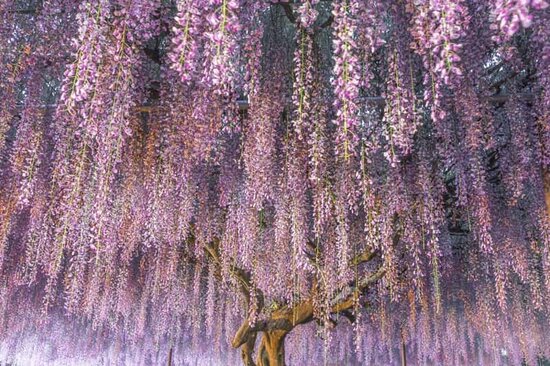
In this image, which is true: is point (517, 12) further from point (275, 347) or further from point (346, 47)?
point (275, 347)

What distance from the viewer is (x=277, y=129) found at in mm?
Answer: 3125

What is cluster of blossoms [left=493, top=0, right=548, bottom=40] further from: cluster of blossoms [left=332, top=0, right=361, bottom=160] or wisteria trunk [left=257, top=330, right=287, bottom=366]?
wisteria trunk [left=257, top=330, right=287, bottom=366]

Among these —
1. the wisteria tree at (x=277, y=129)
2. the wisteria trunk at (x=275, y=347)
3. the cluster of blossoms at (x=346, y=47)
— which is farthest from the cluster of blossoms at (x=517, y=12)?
the wisteria trunk at (x=275, y=347)

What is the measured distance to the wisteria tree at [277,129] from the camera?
1.99 meters

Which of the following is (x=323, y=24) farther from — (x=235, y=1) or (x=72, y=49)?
(x=72, y=49)

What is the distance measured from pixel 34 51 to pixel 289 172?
1663mm

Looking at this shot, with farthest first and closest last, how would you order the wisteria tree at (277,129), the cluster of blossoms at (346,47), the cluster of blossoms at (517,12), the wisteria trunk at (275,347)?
the wisteria trunk at (275,347) → the wisteria tree at (277,129) → the cluster of blossoms at (346,47) → the cluster of blossoms at (517,12)

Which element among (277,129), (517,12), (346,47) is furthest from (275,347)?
(517,12)

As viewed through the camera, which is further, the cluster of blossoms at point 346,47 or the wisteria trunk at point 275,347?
the wisteria trunk at point 275,347

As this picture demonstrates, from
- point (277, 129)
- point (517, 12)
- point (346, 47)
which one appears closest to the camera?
point (517, 12)

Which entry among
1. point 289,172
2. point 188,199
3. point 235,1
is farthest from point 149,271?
point 235,1

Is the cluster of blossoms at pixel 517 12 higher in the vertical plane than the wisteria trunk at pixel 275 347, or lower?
higher

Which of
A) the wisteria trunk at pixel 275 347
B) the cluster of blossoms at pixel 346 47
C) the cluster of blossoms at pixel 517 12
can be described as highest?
the cluster of blossoms at pixel 346 47

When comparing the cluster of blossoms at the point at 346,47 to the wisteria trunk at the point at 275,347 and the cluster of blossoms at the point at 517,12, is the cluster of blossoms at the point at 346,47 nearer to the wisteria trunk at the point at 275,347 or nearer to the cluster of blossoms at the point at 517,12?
the cluster of blossoms at the point at 517,12
